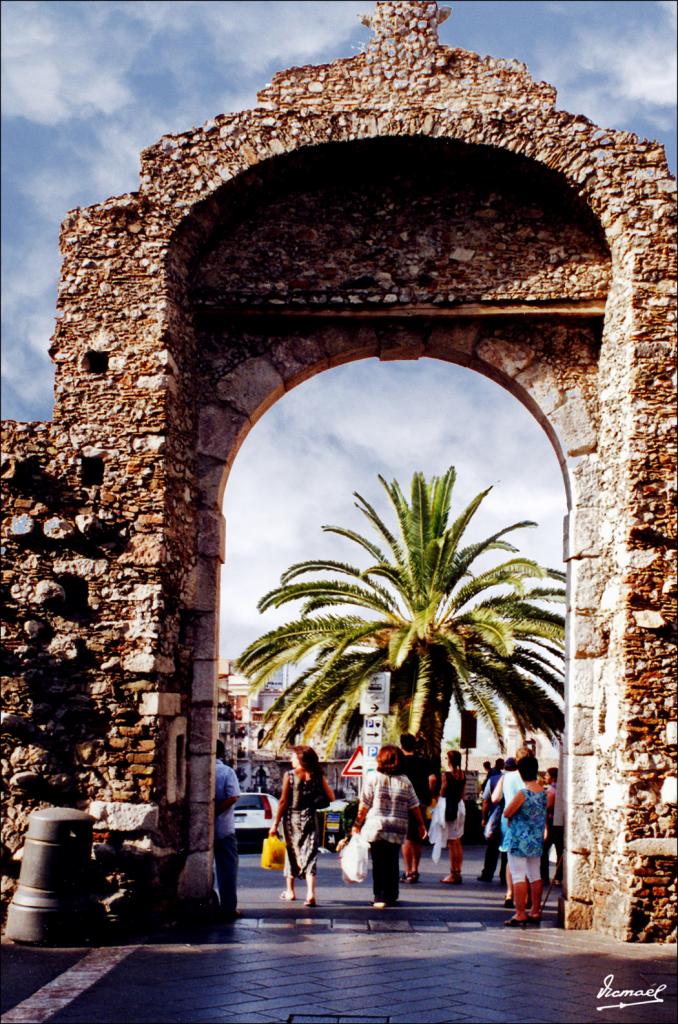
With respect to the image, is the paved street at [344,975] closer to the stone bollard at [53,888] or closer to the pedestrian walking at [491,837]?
the stone bollard at [53,888]

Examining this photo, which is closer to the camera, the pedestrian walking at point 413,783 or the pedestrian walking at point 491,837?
the pedestrian walking at point 413,783

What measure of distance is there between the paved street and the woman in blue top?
193mm

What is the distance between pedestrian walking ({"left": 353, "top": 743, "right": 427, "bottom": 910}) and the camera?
928 centimetres

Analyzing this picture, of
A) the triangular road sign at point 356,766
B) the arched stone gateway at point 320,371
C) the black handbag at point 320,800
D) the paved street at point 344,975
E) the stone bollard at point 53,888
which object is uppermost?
the arched stone gateway at point 320,371

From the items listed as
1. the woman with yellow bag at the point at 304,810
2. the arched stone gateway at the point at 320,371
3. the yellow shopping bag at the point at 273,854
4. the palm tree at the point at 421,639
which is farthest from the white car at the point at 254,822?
the arched stone gateway at the point at 320,371

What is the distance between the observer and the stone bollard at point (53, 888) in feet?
24.7

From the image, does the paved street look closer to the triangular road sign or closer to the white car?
the triangular road sign

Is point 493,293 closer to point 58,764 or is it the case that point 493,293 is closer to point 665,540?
point 665,540

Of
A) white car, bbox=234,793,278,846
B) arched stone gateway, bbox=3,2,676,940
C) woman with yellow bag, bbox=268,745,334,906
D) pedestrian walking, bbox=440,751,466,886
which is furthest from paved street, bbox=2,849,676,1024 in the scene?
white car, bbox=234,793,278,846

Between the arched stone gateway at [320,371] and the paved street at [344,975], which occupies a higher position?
the arched stone gateway at [320,371]

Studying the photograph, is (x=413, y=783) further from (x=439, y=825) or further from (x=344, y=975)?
(x=344, y=975)

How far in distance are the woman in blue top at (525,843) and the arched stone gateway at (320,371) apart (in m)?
0.25

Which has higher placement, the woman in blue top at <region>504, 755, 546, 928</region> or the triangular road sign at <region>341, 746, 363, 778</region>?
the triangular road sign at <region>341, 746, 363, 778</region>

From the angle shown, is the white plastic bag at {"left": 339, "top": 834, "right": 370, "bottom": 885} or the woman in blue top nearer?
the woman in blue top
